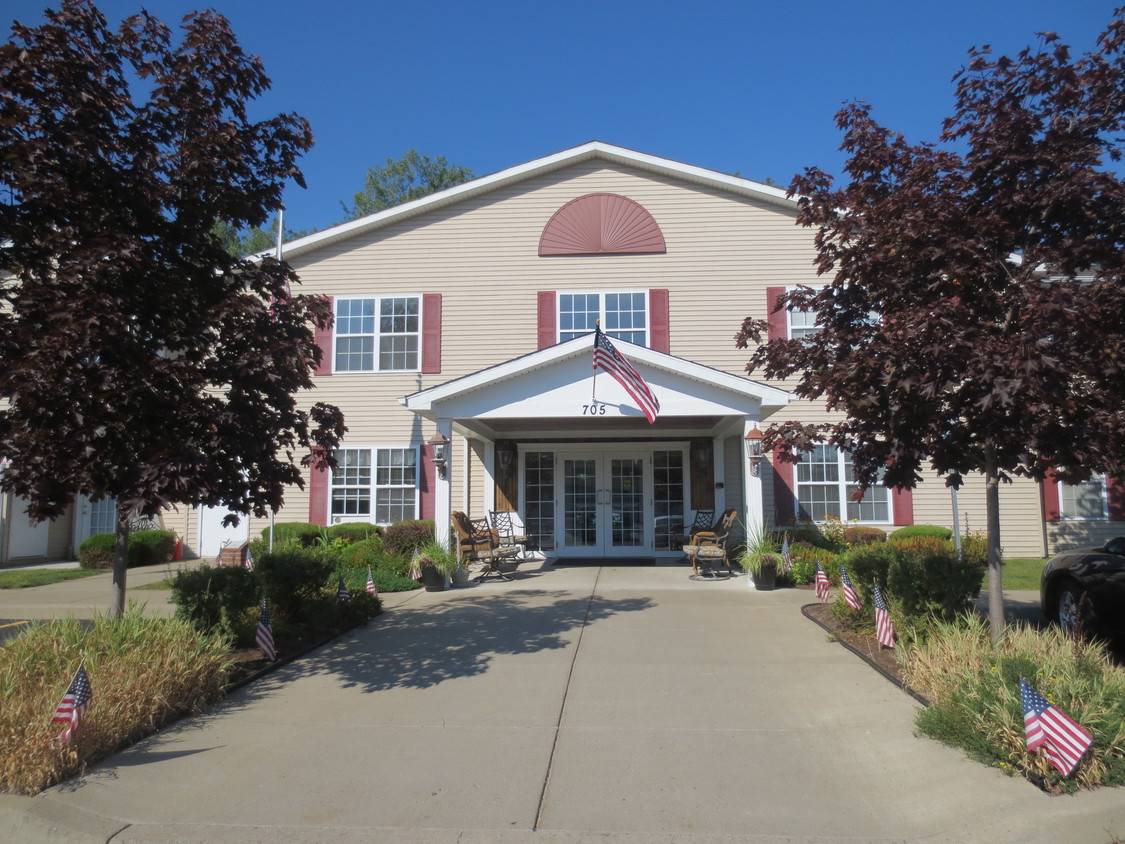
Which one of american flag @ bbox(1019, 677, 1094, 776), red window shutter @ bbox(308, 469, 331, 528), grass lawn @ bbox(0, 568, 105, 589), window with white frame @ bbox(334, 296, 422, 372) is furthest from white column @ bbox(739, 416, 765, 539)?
grass lawn @ bbox(0, 568, 105, 589)

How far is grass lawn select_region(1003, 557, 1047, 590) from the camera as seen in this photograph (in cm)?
1205

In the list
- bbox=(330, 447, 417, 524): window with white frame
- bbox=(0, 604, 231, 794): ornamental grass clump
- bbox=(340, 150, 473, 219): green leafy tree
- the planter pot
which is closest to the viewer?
bbox=(0, 604, 231, 794): ornamental grass clump

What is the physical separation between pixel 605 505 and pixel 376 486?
15.4 feet

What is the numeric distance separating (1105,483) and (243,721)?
52.0 ft

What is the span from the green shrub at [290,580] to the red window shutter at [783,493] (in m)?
9.40

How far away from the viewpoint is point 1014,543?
607 inches

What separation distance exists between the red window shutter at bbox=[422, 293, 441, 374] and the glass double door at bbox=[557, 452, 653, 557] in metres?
3.31

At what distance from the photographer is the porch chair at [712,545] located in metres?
12.7

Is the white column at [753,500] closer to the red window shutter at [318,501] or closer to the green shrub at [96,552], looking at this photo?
the red window shutter at [318,501]

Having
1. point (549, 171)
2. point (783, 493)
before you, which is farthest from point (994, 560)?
point (549, 171)

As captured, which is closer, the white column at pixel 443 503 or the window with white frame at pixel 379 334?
the white column at pixel 443 503

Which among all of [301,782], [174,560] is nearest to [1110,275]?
[301,782]

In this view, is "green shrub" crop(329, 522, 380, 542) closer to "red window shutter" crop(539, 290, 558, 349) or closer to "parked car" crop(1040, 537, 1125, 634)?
"red window shutter" crop(539, 290, 558, 349)

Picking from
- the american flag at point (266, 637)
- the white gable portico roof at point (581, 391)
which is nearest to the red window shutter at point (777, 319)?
the white gable portico roof at point (581, 391)
